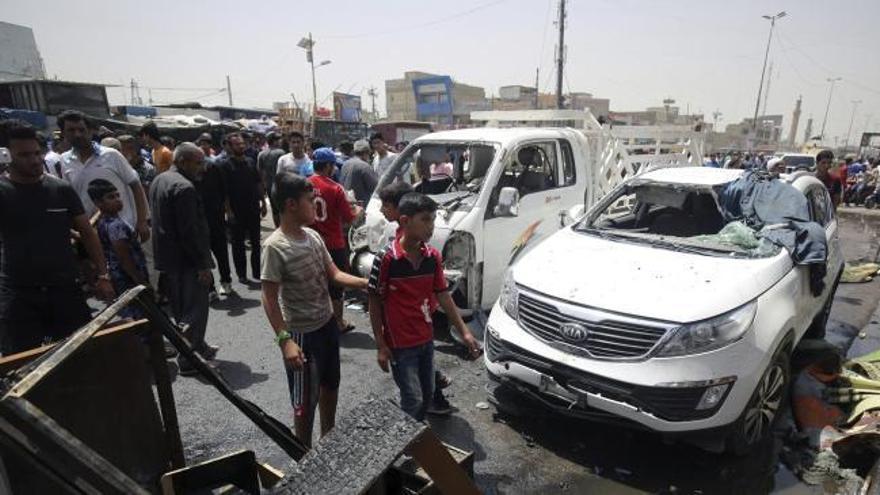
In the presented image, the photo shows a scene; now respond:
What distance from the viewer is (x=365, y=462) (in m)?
1.47

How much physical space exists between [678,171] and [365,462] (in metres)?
4.30

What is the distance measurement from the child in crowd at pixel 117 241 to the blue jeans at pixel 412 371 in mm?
2350

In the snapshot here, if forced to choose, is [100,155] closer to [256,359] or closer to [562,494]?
[256,359]

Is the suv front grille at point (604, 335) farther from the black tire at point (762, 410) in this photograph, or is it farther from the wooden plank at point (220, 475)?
the wooden plank at point (220, 475)

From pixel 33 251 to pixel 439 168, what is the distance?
4047mm

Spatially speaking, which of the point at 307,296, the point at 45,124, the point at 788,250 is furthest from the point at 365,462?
the point at 45,124

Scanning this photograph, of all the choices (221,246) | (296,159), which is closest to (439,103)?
(296,159)

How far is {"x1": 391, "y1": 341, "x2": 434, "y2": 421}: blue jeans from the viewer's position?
2.83 metres

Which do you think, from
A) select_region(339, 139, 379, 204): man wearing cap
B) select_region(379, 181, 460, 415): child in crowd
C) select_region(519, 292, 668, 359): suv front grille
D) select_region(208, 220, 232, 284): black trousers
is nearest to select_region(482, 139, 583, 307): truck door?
Answer: select_region(379, 181, 460, 415): child in crowd

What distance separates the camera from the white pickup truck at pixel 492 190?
4.67m

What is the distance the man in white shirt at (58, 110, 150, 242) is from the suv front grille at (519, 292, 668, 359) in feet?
12.1

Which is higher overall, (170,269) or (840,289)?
(170,269)

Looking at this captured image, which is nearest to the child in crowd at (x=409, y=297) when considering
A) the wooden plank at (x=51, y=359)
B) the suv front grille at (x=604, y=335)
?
the suv front grille at (x=604, y=335)

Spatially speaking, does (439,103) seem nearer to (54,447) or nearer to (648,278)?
(648,278)
